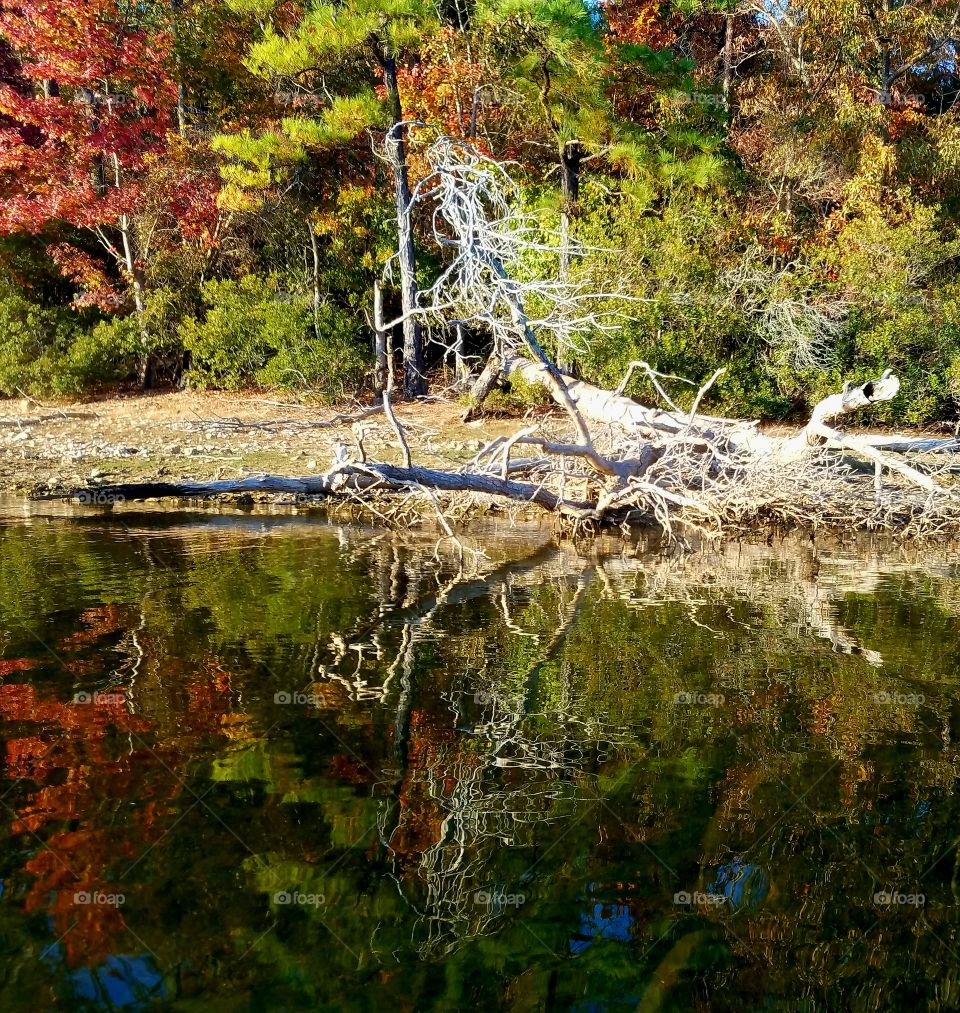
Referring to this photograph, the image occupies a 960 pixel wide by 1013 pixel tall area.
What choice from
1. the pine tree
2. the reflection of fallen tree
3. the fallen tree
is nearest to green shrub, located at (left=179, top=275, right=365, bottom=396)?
the pine tree

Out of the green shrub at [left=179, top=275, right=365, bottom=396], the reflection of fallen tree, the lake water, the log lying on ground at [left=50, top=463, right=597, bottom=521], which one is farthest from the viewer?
the green shrub at [left=179, top=275, right=365, bottom=396]

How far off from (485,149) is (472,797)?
16399mm

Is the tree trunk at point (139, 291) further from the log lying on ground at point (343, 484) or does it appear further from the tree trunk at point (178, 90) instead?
the log lying on ground at point (343, 484)

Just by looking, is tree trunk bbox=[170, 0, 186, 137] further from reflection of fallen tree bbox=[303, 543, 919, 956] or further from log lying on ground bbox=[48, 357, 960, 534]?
reflection of fallen tree bbox=[303, 543, 919, 956]

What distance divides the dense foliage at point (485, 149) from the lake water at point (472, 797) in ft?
32.7

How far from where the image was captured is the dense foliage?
18.5 metres

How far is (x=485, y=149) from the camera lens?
1986 cm

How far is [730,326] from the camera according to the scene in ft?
61.0

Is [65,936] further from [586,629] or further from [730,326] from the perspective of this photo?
[730,326]

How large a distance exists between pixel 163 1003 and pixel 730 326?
1641 centimetres

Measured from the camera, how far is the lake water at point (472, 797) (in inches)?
168

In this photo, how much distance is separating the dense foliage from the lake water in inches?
393

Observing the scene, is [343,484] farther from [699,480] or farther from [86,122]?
[86,122]

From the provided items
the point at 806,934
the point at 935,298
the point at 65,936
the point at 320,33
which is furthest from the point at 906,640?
the point at 320,33
